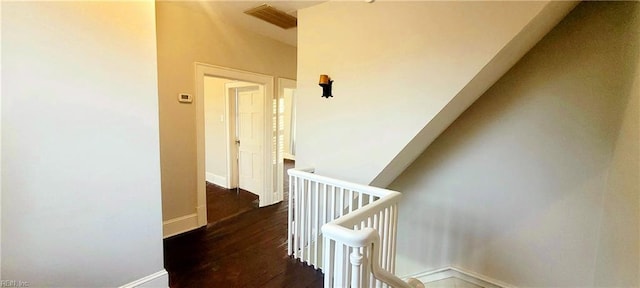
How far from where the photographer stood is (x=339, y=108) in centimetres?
264

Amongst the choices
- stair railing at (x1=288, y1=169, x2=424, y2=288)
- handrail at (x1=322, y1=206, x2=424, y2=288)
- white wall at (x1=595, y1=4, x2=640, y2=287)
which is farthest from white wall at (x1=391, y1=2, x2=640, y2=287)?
handrail at (x1=322, y1=206, x2=424, y2=288)

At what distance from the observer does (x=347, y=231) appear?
1113mm

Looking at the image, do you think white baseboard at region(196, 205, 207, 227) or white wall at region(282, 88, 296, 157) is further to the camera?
white wall at region(282, 88, 296, 157)

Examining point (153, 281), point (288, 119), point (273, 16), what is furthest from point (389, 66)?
point (288, 119)

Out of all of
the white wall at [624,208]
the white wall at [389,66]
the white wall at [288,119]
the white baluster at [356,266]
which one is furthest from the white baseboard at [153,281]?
the white wall at [288,119]

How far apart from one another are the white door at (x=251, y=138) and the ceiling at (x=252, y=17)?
79 cm

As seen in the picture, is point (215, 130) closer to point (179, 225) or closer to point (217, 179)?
point (217, 179)

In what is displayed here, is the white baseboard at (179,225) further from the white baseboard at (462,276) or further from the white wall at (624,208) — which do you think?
the white wall at (624,208)

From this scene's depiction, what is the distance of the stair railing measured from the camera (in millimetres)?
1107

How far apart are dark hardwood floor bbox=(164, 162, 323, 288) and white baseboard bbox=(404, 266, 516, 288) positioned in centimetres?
154

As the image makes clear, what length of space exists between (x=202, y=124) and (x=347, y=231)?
2663 mm

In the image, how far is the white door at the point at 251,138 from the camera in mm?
4062

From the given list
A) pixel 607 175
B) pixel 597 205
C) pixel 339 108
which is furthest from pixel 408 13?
pixel 597 205

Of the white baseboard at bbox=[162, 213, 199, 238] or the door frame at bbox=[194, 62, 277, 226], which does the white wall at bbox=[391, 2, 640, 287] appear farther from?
the white baseboard at bbox=[162, 213, 199, 238]
